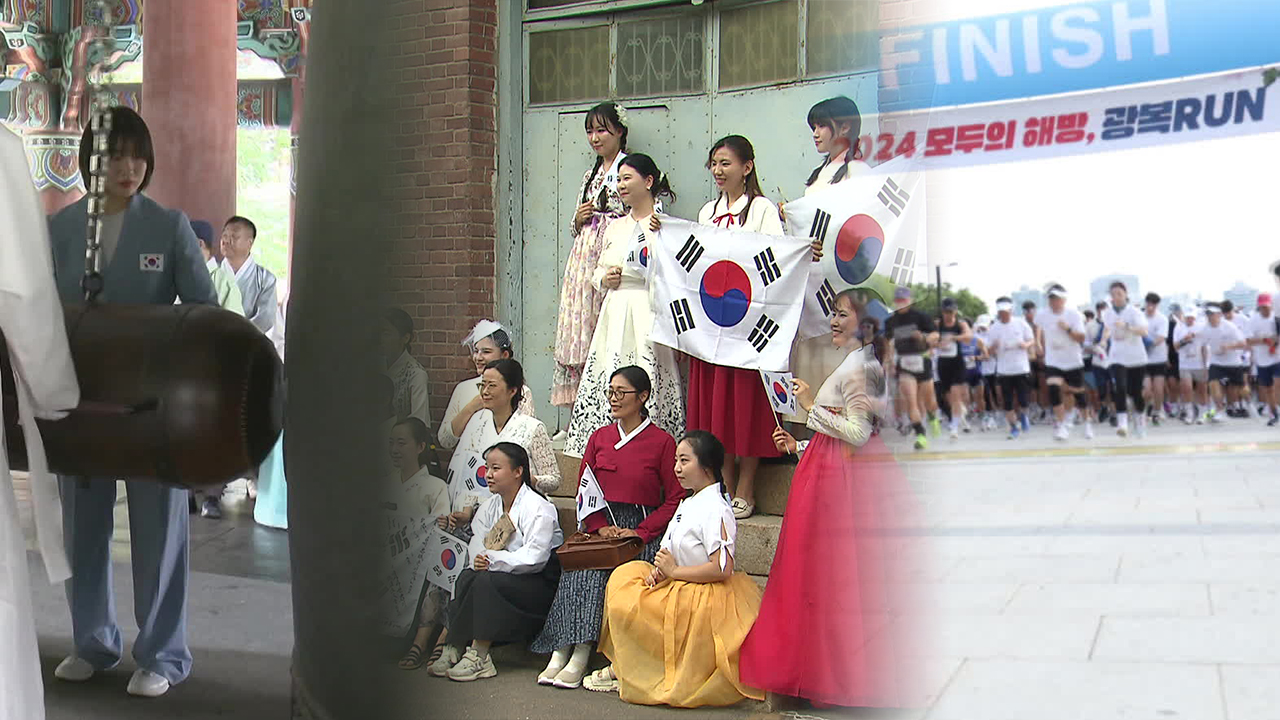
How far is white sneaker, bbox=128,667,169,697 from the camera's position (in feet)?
10.5

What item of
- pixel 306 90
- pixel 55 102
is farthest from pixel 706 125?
pixel 55 102

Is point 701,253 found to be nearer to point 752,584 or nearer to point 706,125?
point 706,125

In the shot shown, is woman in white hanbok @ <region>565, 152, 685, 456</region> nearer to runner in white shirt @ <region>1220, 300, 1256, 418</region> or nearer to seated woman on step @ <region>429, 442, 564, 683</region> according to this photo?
seated woman on step @ <region>429, 442, 564, 683</region>

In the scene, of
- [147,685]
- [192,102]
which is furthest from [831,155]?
[192,102]

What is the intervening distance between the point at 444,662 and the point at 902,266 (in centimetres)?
37

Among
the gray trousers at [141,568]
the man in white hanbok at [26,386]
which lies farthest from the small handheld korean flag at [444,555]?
the gray trousers at [141,568]

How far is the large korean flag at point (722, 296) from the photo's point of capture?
2.24 ft

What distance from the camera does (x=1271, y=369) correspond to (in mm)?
490

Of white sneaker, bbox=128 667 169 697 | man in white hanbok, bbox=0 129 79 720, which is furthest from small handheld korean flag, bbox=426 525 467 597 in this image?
white sneaker, bbox=128 667 169 697

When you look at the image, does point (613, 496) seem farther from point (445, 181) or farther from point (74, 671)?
point (74, 671)

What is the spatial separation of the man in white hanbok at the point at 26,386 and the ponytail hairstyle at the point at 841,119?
6.13 feet

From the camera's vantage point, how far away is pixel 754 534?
Answer: 2.58ft

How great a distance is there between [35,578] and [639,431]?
4.42 metres

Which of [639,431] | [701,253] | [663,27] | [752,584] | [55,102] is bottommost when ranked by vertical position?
[752,584]
